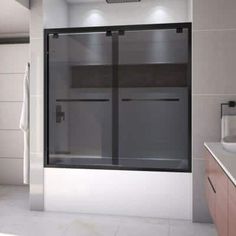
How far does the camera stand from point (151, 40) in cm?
318

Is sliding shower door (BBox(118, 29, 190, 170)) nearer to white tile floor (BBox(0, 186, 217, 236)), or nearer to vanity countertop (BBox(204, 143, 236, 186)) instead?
white tile floor (BBox(0, 186, 217, 236))

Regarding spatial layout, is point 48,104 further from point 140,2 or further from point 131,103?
point 140,2

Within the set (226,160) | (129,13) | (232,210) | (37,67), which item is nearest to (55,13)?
(37,67)

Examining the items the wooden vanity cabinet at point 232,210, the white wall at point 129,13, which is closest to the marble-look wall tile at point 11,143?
the white wall at point 129,13

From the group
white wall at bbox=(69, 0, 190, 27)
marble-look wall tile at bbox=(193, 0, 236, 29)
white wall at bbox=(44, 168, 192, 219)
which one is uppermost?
white wall at bbox=(69, 0, 190, 27)

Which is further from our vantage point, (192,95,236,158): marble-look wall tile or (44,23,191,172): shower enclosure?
(44,23,191,172): shower enclosure

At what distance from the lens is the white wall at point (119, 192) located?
9.94 ft

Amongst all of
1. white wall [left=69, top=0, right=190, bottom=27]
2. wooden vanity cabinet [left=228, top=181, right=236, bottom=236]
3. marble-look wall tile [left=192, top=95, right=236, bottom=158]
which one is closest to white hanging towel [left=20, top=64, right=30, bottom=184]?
white wall [left=69, top=0, right=190, bottom=27]

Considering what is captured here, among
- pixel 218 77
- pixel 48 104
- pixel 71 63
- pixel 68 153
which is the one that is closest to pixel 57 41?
pixel 71 63

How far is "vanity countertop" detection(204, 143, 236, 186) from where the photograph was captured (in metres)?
1.50

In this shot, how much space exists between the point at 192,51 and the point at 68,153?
1.70 meters

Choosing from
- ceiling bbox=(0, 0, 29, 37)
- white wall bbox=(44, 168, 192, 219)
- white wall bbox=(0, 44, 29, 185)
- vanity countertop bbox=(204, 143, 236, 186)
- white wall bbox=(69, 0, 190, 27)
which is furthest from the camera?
white wall bbox=(0, 44, 29, 185)

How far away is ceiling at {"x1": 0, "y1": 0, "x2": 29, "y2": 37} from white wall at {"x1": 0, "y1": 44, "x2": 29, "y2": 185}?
19 cm

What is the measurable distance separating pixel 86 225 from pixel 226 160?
5.30 ft
